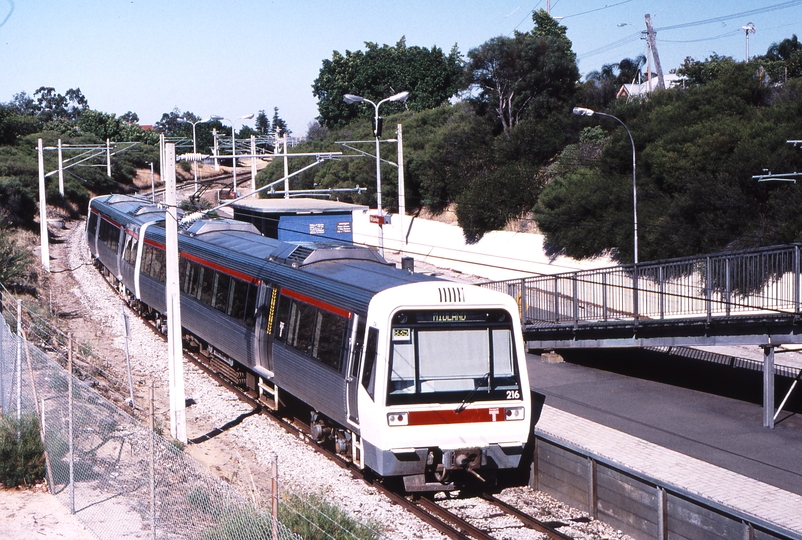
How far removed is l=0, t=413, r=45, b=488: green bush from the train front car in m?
4.28

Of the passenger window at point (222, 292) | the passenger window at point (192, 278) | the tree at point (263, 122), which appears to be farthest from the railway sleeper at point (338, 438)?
the tree at point (263, 122)

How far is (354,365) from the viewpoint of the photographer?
10.5m

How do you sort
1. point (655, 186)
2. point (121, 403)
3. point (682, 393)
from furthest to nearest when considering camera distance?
point (655, 186) → point (682, 393) → point (121, 403)

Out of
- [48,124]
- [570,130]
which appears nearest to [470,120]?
[570,130]

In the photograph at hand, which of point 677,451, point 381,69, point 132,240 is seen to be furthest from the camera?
point 381,69

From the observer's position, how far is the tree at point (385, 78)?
85875mm

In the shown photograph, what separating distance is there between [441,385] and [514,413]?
103 cm

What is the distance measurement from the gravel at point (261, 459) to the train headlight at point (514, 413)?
1.15 m

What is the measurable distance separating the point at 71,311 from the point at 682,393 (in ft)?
60.0

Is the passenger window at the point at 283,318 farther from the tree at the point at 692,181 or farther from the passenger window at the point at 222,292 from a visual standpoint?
the tree at the point at 692,181

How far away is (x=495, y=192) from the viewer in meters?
41.7

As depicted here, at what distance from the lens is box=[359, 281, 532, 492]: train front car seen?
9.82 metres

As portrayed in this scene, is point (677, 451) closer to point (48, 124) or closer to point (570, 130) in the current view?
point (570, 130)

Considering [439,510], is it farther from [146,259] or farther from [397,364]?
[146,259]
